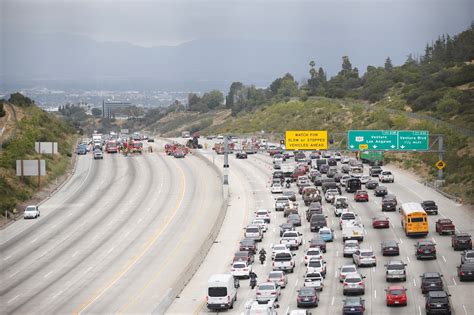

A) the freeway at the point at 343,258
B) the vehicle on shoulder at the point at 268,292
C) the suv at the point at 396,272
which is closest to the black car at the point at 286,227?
the freeway at the point at 343,258

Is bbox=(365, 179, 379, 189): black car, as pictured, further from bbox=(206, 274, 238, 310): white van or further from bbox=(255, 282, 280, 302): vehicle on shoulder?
bbox=(206, 274, 238, 310): white van

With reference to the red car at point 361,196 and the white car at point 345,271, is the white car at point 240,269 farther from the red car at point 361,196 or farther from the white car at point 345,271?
the red car at point 361,196

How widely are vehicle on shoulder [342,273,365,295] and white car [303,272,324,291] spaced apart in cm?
174

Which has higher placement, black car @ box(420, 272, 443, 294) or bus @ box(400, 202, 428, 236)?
bus @ box(400, 202, 428, 236)

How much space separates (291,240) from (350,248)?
221 inches

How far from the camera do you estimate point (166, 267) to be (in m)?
67.2

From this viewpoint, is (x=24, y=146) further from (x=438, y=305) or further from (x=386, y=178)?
(x=438, y=305)

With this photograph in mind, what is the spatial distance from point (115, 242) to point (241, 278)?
21755 mm

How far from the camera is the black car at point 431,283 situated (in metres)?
51.4

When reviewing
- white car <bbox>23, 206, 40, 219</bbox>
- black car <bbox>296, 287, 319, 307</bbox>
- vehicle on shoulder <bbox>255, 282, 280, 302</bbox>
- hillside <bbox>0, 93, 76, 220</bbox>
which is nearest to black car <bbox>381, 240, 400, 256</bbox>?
vehicle on shoulder <bbox>255, 282, 280, 302</bbox>

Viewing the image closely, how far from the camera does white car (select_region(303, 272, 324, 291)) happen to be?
179ft

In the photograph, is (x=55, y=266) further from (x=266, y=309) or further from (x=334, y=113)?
(x=334, y=113)

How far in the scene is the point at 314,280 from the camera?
55.0m

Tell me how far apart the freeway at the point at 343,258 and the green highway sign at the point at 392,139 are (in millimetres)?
4401
